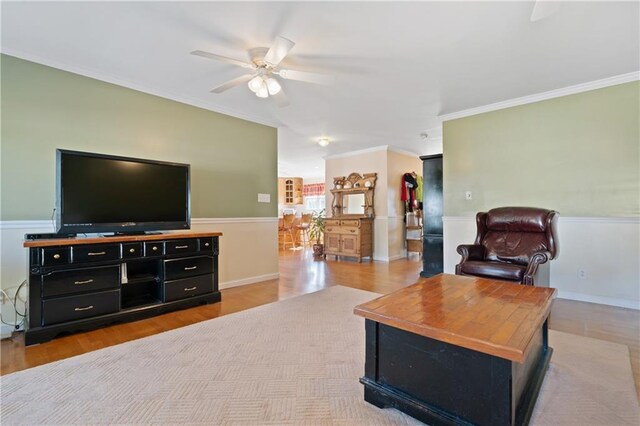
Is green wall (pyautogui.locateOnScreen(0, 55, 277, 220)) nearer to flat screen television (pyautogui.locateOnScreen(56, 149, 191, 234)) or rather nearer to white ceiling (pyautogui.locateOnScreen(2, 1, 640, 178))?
white ceiling (pyautogui.locateOnScreen(2, 1, 640, 178))

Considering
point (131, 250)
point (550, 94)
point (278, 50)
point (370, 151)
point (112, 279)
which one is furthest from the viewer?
point (370, 151)

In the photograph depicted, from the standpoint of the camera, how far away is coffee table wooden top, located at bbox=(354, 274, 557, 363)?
1.16 metres

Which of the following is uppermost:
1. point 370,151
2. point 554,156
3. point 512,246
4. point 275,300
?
point 370,151

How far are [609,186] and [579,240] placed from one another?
2.15 ft

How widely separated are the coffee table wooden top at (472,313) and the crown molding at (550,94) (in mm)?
2779

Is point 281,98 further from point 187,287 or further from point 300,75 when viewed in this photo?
point 187,287

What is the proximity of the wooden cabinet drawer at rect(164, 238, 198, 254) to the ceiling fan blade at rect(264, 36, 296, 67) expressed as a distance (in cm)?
194

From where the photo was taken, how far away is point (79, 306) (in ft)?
7.85

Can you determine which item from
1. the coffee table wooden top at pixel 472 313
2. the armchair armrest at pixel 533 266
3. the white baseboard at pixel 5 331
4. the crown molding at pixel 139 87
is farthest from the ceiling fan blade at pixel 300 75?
the white baseboard at pixel 5 331

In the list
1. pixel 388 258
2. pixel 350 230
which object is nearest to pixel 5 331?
pixel 350 230

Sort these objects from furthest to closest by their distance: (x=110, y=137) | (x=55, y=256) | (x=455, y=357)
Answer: (x=110, y=137)
(x=55, y=256)
(x=455, y=357)

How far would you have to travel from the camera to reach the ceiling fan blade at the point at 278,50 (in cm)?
199

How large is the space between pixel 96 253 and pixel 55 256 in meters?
0.26

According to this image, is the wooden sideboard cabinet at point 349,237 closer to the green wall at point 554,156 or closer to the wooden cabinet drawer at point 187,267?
the green wall at point 554,156
